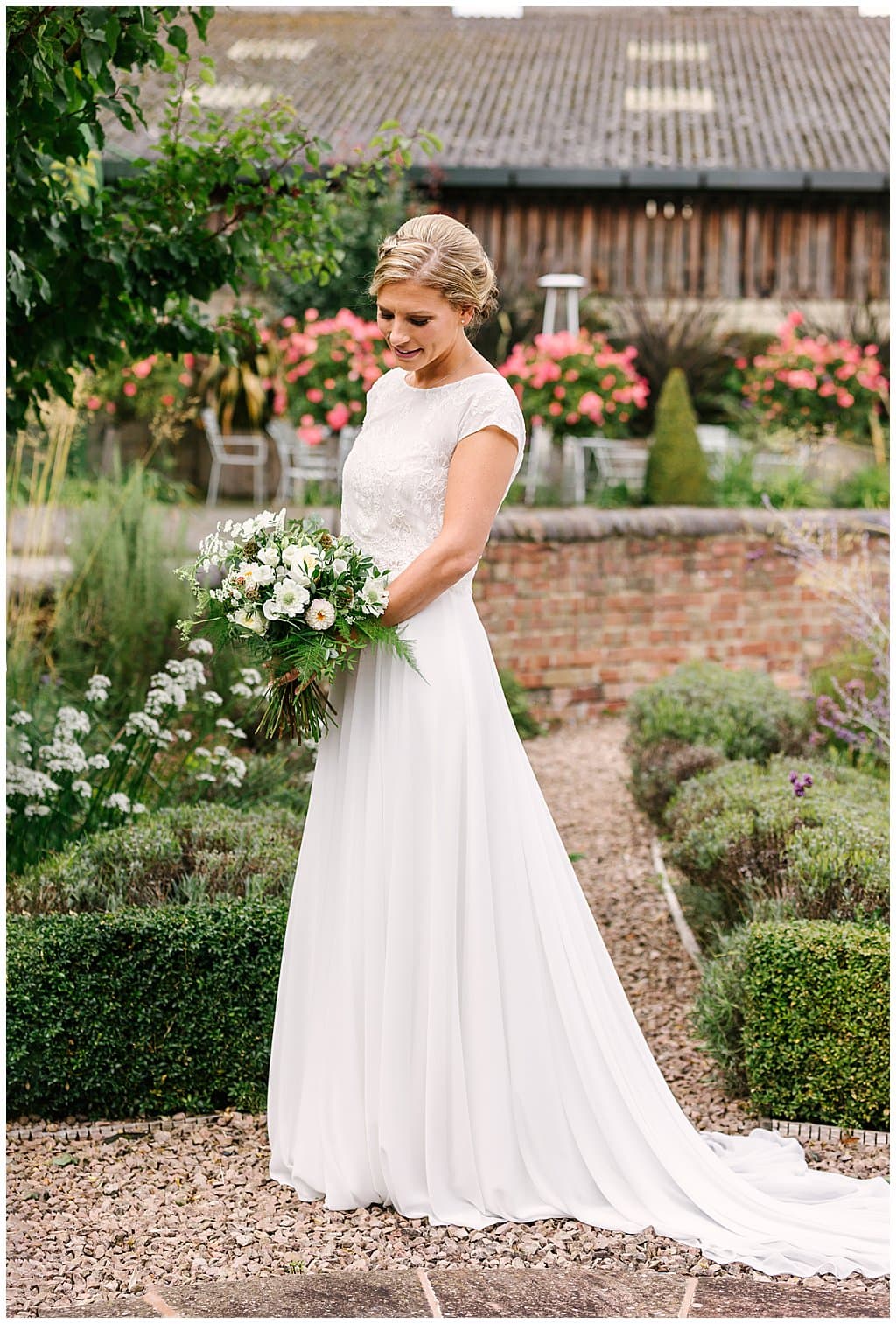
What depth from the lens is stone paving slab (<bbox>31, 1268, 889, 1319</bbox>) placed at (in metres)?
2.60

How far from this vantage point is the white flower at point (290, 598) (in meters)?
2.84

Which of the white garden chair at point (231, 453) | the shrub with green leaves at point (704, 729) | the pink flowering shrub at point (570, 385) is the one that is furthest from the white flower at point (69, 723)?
the white garden chair at point (231, 453)

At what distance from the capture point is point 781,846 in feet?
14.7

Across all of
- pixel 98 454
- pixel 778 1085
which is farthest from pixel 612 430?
pixel 778 1085

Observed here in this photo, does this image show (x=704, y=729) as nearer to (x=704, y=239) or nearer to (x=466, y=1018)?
(x=466, y=1018)

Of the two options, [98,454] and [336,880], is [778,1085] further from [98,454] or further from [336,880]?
[98,454]

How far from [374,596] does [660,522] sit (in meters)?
6.74

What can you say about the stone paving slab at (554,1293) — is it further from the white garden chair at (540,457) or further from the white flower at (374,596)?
the white garden chair at (540,457)

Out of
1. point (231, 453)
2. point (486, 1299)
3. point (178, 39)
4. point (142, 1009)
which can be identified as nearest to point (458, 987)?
point (486, 1299)

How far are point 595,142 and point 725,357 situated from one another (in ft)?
11.7

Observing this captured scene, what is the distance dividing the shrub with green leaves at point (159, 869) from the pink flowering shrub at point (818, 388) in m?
9.05

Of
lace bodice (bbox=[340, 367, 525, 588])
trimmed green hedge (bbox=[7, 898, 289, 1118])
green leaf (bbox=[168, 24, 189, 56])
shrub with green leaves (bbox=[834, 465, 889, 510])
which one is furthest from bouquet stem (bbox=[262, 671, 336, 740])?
shrub with green leaves (bbox=[834, 465, 889, 510])

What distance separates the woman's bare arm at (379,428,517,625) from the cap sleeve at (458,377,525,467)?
0.06ft

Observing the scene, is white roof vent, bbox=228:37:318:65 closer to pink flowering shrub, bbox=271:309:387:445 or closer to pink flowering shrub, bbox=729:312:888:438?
pink flowering shrub, bbox=271:309:387:445
